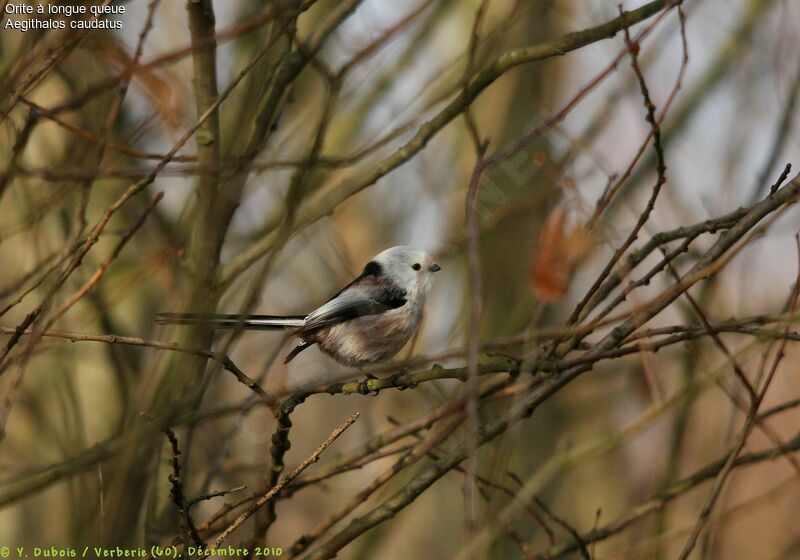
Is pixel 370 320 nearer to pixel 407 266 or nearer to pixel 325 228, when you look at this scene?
pixel 407 266

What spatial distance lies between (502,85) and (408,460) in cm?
436

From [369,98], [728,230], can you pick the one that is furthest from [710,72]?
[728,230]

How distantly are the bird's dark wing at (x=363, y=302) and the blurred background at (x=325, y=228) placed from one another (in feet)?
0.86

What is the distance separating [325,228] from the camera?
4.54 m

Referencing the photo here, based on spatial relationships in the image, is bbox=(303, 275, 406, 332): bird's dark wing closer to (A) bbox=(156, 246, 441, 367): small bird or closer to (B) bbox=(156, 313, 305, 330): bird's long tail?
(A) bbox=(156, 246, 441, 367): small bird

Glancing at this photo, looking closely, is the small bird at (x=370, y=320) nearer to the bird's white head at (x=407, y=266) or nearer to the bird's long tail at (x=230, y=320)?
the bird's white head at (x=407, y=266)

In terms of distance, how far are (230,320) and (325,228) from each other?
92.1 inches

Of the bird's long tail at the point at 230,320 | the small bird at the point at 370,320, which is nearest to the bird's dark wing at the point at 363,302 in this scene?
the small bird at the point at 370,320

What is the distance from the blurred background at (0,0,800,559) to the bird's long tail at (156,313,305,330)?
0.13ft

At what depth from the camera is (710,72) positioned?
16.4 feet

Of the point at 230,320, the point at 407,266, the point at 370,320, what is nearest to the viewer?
the point at 230,320

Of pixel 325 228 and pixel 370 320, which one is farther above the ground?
pixel 325 228

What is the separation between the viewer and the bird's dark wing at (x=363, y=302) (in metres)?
3.43

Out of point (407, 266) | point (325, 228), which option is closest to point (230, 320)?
point (407, 266)
